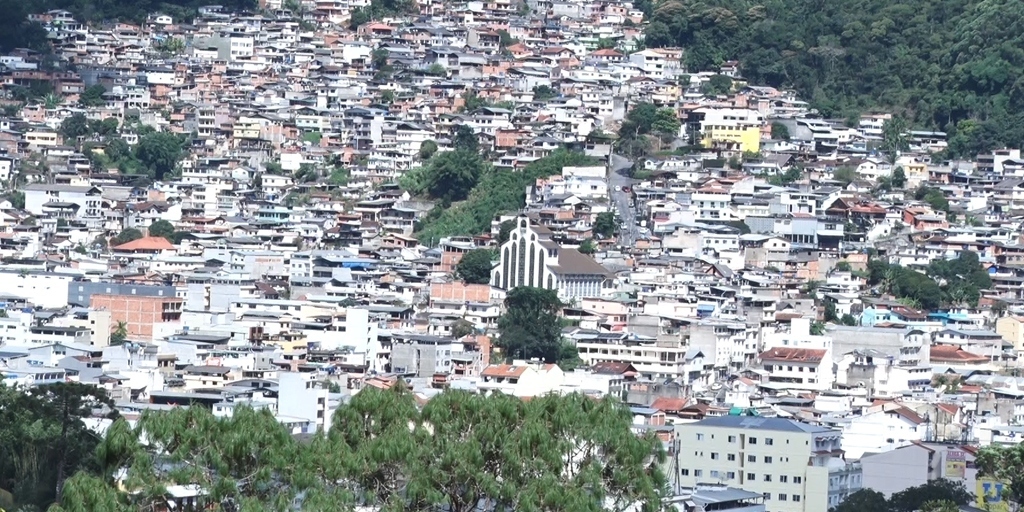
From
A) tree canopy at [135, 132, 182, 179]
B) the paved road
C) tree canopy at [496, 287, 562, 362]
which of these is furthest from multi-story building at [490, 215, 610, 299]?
tree canopy at [135, 132, 182, 179]

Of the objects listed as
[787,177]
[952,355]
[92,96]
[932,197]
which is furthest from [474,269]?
[92,96]

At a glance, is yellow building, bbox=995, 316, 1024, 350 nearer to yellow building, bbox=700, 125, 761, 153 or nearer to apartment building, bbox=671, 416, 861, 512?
yellow building, bbox=700, 125, 761, 153

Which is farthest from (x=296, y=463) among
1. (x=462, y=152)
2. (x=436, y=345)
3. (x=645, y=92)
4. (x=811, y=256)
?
(x=645, y=92)

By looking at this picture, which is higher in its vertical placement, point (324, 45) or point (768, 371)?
point (324, 45)

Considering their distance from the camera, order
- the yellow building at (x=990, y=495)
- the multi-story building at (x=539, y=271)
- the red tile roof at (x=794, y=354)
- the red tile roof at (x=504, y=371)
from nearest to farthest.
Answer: the yellow building at (x=990, y=495)
the red tile roof at (x=504, y=371)
the red tile roof at (x=794, y=354)
the multi-story building at (x=539, y=271)

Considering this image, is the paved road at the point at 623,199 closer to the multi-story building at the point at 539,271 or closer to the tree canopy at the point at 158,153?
the multi-story building at the point at 539,271

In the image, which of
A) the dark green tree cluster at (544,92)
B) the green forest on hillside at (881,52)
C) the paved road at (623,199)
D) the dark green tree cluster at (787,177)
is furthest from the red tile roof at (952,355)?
the dark green tree cluster at (544,92)

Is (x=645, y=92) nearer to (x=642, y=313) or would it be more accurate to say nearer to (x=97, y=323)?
(x=642, y=313)
